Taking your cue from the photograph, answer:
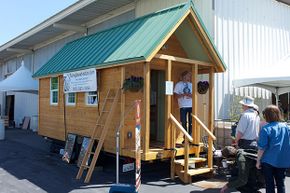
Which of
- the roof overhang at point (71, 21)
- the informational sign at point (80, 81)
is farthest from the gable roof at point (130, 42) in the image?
the roof overhang at point (71, 21)

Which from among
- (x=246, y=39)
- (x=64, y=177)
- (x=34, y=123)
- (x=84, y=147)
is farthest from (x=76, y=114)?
(x=34, y=123)

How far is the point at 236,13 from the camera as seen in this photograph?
1166 cm

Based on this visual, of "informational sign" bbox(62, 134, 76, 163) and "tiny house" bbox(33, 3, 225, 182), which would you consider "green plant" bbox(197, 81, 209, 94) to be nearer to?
"tiny house" bbox(33, 3, 225, 182)

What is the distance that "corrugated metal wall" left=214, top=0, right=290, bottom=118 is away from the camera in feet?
36.6

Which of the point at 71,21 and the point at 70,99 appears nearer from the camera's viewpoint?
the point at 70,99

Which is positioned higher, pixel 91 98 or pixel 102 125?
pixel 91 98

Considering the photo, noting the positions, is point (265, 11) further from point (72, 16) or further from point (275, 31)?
point (72, 16)

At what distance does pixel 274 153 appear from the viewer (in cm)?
577

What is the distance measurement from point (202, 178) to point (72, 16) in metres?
10.2

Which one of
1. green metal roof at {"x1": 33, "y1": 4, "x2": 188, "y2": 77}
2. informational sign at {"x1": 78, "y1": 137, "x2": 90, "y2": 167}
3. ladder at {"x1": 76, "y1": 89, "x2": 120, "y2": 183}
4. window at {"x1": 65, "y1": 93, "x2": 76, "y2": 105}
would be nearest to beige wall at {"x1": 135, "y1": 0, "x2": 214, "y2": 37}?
green metal roof at {"x1": 33, "y1": 4, "x2": 188, "y2": 77}

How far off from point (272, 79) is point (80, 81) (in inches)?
218

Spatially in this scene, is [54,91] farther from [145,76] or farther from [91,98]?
[145,76]

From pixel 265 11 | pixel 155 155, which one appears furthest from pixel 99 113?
pixel 265 11

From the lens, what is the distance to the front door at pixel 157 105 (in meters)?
11.0
